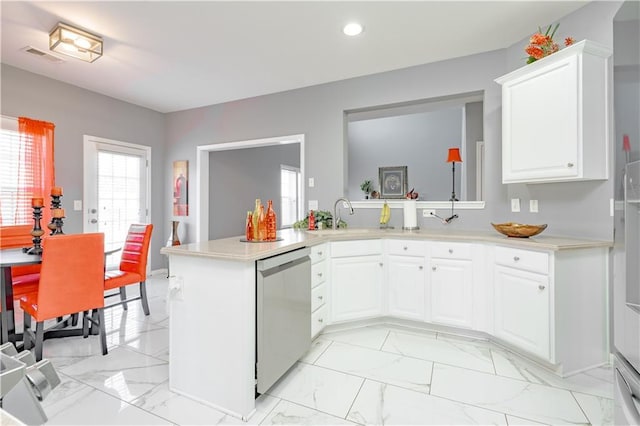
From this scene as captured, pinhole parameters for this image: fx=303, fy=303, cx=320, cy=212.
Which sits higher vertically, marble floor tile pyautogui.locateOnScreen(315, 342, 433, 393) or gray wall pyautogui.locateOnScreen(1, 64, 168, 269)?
gray wall pyautogui.locateOnScreen(1, 64, 168, 269)

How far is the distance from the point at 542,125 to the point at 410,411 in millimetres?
2185

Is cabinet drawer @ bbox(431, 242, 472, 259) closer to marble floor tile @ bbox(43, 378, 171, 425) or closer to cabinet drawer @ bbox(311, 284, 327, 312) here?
cabinet drawer @ bbox(311, 284, 327, 312)

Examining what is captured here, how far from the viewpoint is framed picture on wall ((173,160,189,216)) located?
4.82 meters

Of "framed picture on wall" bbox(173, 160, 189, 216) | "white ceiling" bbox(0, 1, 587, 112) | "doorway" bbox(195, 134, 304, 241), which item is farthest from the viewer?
"framed picture on wall" bbox(173, 160, 189, 216)

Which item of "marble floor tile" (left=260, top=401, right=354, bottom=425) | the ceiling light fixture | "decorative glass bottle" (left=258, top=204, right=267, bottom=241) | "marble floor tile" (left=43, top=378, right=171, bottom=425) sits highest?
the ceiling light fixture

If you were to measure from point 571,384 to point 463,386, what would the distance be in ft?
2.27

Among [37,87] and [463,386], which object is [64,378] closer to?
[463,386]

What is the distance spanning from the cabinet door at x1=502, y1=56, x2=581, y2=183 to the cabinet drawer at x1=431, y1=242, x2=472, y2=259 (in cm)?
68

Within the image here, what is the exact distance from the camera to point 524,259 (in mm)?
Result: 2158

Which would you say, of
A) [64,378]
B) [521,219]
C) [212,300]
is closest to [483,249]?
[521,219]

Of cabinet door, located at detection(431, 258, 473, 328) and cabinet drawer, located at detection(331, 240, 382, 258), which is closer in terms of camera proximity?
cabinet door, located at detection(431, 258, 473, 328)

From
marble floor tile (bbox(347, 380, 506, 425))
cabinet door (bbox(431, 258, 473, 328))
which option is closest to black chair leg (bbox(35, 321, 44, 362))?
marble floor tile (bbox(347, 380, 506, 425))

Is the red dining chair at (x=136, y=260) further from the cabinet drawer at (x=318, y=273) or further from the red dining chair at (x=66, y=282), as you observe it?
the cabinet drawer at (x=318, y=273)

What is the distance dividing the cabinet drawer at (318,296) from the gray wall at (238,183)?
3.20 meters
